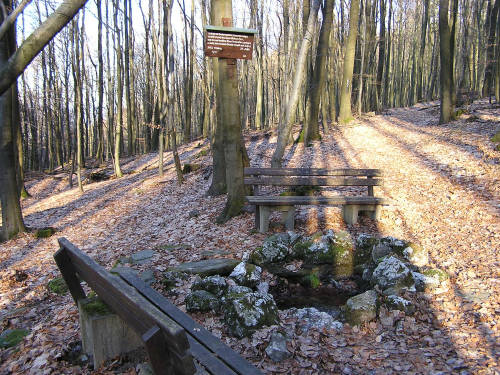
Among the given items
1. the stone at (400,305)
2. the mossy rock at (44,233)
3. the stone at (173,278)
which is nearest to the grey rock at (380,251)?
the stone at (400,305)

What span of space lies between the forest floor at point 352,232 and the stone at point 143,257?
0.61ft

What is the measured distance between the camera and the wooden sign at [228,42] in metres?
6.68

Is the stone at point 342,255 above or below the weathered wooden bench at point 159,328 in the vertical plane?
below

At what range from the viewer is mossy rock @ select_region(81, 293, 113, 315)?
10.5ft

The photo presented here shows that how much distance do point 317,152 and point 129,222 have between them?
688cm

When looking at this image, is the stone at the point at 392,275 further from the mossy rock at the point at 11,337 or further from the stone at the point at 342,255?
the mossy rock at the point at 11,337

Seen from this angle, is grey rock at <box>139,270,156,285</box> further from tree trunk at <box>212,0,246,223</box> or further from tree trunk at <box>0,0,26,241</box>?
tree trunk at <box>0,0,26,241</box>

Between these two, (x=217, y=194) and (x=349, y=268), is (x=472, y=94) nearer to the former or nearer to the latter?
(x=217, y=194)

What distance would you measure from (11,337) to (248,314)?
2571mm

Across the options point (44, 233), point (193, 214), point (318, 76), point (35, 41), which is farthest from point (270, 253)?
point (318, 76)

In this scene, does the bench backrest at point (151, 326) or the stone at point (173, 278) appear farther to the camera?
the stone at point (173, 278)

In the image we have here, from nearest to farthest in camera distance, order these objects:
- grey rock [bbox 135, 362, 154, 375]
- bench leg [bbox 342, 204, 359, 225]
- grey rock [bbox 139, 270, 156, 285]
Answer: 1. grey rock [bbox 135, 362, 154, 375]
2. grey rock [bbox 139, 270, 156, 285]
3. bench leg [bbox 342, 204, 359, 225]

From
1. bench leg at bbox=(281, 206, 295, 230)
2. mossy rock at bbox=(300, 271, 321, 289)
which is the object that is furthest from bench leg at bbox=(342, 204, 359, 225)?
mossy rock at bbox=(300, 271, 321, 289)

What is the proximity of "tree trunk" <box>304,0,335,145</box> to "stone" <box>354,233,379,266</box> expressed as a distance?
30.9ft
